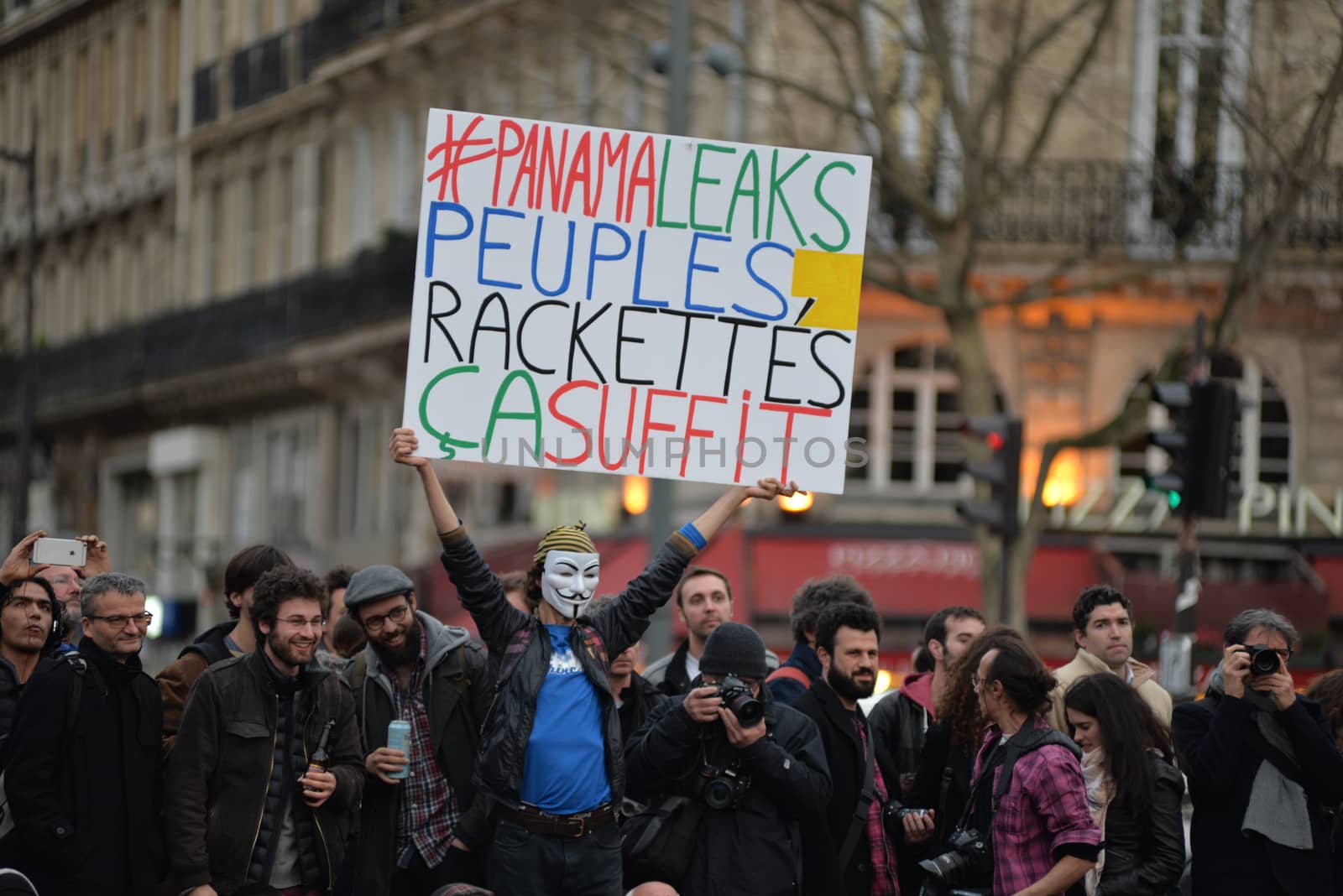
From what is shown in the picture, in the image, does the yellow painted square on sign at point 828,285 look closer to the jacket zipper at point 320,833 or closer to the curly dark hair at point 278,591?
the curly dark hair at point 278,591

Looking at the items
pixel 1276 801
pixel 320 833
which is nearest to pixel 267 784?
pixel 320 833

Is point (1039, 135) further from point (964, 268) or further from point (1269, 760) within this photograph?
point (1269, 760)

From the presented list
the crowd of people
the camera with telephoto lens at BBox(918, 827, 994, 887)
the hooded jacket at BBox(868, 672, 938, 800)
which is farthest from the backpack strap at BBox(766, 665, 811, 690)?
the camera with telephoto lens at BBox(918, 827, 994, 887)

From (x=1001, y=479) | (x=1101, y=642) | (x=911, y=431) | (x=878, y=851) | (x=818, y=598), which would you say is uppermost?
(x=911, y=431)

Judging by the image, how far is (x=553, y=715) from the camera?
26.3 feet

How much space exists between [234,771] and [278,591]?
0.63m

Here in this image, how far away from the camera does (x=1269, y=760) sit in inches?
340

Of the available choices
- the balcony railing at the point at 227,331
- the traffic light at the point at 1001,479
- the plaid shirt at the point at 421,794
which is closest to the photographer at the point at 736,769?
the plaid shirt at the point at 421,794

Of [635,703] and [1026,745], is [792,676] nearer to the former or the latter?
[635,703]

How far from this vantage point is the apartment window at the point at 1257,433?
25875 mm

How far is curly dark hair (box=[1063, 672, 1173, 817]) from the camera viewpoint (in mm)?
8234

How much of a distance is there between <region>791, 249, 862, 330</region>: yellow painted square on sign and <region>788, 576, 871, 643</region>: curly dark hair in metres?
0.99

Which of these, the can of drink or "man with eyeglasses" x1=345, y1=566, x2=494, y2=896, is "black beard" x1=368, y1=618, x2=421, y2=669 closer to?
"man with eyeglasses" x1=345, y1=566, x2=494, y2=896

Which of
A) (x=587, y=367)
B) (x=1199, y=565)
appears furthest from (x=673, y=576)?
(x=1199, y=565)
